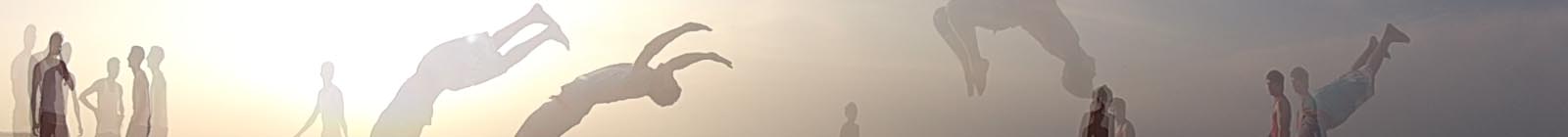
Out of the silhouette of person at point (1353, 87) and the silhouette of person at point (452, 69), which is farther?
the silhouette of person at point (452, 69)

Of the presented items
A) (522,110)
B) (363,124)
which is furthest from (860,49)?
(363,124)

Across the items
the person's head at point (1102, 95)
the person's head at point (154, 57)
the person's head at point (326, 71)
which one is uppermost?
the person's head at point (154, 57)

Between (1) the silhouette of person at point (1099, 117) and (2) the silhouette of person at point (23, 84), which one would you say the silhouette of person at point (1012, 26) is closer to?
(1) the silhouette of person at point (1099, 117)

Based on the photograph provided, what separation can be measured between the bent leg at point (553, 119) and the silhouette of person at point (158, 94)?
1.32 feet

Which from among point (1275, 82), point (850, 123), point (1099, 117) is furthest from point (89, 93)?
point (1275, 82)

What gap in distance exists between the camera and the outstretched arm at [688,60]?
1.71m

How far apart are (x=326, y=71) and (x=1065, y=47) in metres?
0.79

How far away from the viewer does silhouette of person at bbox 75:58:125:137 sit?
1854 mm

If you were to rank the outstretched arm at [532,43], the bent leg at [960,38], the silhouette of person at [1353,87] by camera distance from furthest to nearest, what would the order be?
the outstretched arm at [532,43] < the bent leg at [960,38] < the silhouette of person at [1353,87]

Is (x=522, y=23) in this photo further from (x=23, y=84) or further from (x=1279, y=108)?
(x=1279, y=108)

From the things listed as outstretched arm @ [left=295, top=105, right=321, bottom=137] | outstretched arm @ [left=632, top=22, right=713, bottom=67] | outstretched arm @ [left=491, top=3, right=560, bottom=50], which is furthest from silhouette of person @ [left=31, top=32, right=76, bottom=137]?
outstretched arm @ [left=632, top=22, right=713, bottom=67]

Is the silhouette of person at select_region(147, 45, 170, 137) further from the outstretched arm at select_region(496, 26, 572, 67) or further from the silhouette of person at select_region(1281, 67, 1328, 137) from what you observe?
the silhouette of person at select_region(1281, 67, 1328, 137)

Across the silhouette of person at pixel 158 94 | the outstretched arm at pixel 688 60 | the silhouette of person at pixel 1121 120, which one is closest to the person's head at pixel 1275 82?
the silhouette of person at pixel 1121 120

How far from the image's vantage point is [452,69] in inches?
70.4
